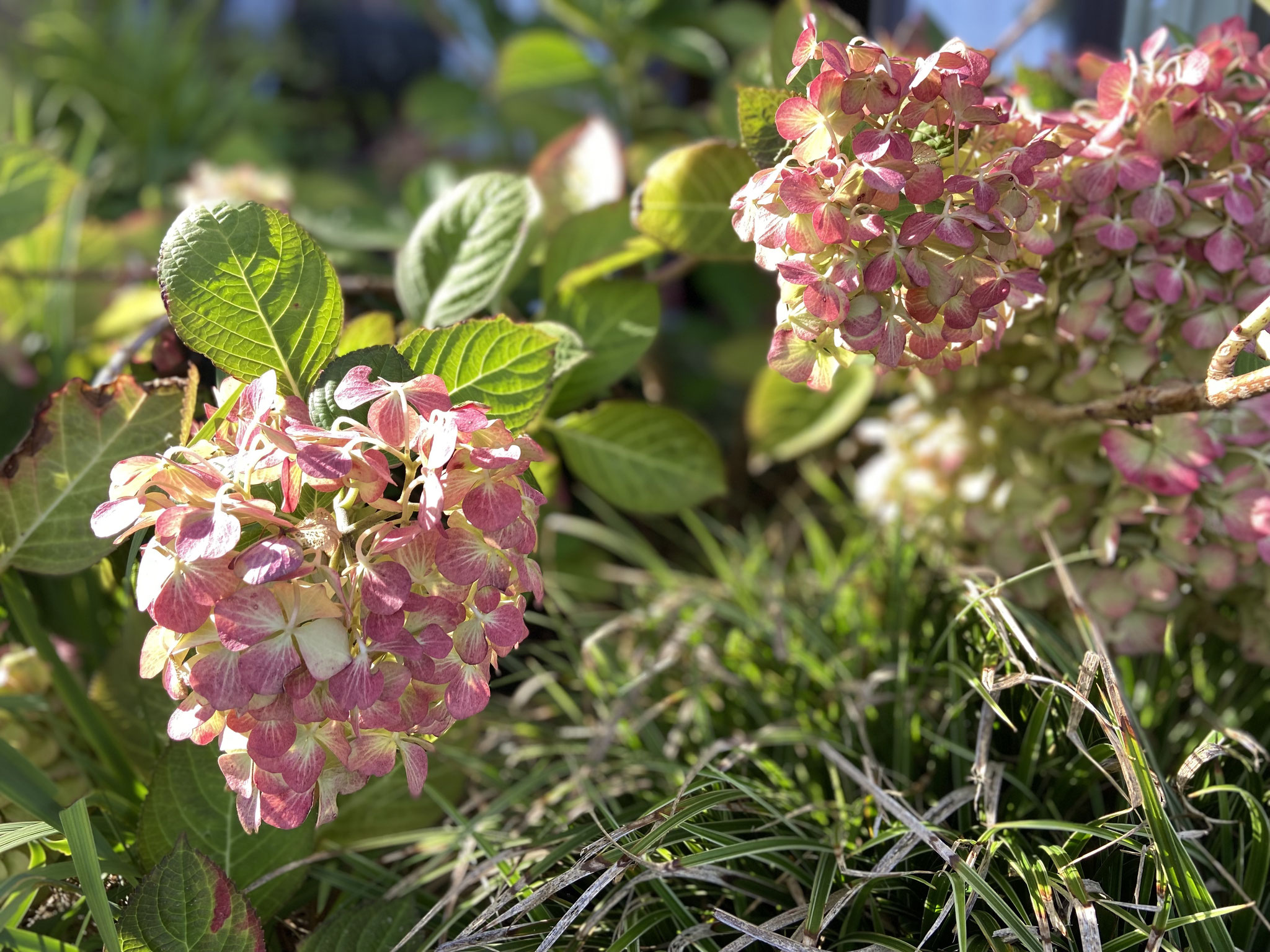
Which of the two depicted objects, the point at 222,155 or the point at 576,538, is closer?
the point at 576,538

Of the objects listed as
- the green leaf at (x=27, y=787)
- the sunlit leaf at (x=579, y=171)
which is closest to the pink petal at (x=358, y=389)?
the green leaf at (x=27, y=787)

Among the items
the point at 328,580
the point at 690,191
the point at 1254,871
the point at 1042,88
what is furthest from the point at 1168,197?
the point at 328,580

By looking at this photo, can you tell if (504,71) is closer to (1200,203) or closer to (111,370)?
(111,370)

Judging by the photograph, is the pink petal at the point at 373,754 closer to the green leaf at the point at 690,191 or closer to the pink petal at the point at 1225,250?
the green leaf at the point at 690,191

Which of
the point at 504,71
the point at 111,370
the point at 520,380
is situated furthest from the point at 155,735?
the point at 504,71

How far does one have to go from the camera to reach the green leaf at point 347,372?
1.59 feet

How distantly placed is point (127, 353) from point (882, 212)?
527 millimetres

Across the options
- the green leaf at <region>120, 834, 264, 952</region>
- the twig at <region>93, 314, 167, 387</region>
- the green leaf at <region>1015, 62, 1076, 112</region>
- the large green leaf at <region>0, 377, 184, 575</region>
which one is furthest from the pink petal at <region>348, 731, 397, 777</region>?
the green leaf at <region>1015, 62, 1076, 112</region>

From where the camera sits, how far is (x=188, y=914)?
50 cm

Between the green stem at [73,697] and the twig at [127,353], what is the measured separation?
143 millimetres

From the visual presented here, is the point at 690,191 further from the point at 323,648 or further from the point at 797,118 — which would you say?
the point at 323,648

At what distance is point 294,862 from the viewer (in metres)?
0.59

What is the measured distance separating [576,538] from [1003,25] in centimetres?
76

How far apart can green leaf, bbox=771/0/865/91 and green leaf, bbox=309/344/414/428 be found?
13.2 inches
